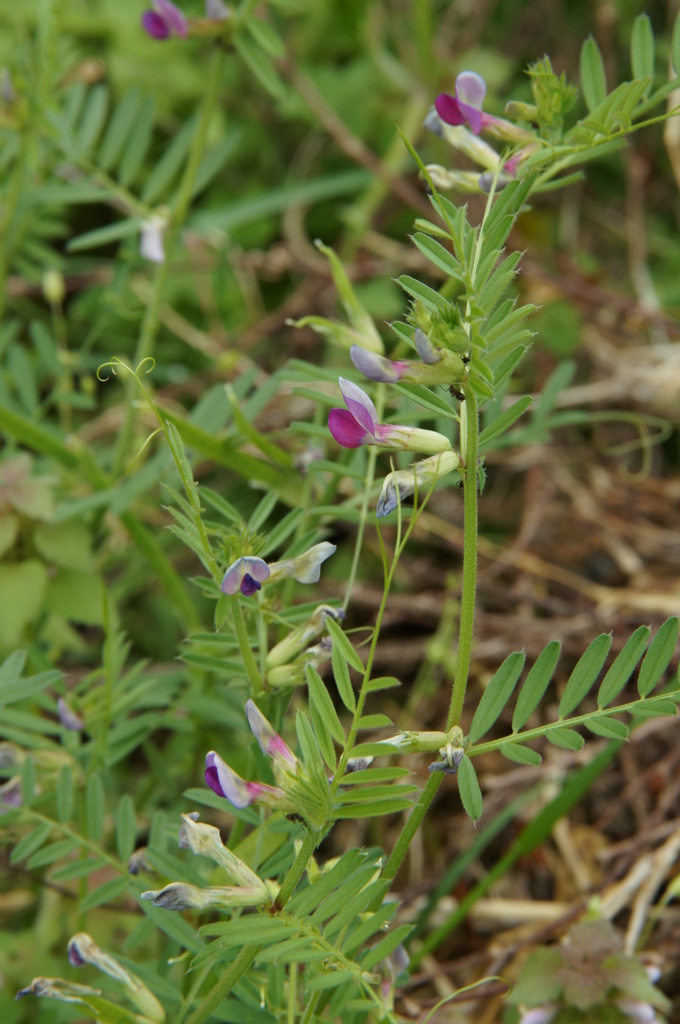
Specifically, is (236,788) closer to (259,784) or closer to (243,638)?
(259,784)

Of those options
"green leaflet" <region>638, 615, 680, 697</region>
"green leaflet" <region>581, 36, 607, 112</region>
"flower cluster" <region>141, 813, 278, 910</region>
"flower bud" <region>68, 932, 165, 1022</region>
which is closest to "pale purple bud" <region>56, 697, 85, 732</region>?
"flower bud" <region>68, 932, 165, 1022</region>

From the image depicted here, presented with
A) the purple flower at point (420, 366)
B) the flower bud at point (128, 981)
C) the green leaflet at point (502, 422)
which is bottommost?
the flower bud at point (128, 981)

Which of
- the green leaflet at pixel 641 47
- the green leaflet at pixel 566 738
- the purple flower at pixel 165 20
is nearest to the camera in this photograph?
the green leaflet at pixel 566 738

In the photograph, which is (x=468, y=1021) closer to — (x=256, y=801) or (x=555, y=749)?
(x=555, y=749)

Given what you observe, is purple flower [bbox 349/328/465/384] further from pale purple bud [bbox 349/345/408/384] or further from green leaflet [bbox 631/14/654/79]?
green leaflet [bbox 631/14/654/79]

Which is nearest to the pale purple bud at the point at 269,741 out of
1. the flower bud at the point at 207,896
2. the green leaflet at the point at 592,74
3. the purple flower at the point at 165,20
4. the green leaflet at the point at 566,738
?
the flower bud at the point at 207,896

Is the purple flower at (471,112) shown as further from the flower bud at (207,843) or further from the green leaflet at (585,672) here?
the flower bud at (207,843)

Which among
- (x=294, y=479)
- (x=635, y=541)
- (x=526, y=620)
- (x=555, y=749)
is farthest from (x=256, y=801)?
(x=635, y=541)
